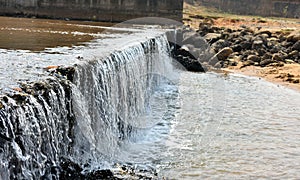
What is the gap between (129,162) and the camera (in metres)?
7.88

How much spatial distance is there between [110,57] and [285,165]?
146 inches

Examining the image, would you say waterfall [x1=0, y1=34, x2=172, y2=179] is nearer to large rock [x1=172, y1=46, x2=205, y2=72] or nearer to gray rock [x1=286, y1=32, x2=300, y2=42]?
large rock [x1=172, y1=46, x2=205, y2=72]

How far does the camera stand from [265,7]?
6341 centimetres

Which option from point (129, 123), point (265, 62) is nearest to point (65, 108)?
point (129, 123)

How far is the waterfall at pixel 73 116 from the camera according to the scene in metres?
4.94

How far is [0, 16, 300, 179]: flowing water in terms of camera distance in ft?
17.6

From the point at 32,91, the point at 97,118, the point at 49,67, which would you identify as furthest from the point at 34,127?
the point at 97,118

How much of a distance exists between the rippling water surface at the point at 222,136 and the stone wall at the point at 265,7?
49233 mm

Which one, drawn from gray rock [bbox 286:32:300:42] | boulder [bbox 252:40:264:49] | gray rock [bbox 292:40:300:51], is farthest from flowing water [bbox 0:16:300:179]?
gray rock [bbox 286:32:300:42]

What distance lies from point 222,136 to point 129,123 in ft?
6.44

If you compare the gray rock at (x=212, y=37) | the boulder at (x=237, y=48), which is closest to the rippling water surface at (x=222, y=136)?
the boulder at (x=237, y=48)

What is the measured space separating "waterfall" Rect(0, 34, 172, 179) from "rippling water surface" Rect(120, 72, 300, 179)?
650 mm

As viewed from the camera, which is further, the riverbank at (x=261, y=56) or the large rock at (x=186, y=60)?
the large rock at (x=186, y=60)

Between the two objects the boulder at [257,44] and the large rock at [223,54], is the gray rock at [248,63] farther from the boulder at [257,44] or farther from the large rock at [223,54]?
the boulder at [257,44]
